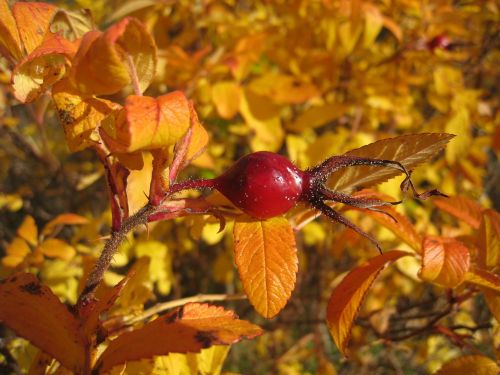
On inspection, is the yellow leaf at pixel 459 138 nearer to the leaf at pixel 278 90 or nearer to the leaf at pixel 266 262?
the leaf at pixel 278 90

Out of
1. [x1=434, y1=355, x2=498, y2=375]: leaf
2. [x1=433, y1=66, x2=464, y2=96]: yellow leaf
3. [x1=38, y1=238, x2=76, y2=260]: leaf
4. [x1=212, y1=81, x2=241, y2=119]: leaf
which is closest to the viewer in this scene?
[x1=434, y1=355, x2=498, y2=375]: leaf

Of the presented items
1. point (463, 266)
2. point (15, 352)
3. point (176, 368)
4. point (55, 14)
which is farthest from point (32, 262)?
point (463, 266)

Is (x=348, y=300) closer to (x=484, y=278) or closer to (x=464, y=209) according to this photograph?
(x=484, y=278)

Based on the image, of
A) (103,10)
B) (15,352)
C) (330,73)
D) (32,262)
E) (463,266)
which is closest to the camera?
(463,266)

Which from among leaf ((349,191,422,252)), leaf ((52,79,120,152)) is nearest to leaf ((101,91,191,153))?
leaf ((52,79,120,152))

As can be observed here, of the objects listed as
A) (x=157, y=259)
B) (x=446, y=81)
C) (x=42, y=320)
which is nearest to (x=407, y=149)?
(x=42, y=320)

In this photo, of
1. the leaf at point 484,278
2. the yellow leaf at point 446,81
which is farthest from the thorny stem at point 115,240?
the yellow leaf at point 446,81

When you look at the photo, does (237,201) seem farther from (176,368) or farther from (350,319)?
(176,368)

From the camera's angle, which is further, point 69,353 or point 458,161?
point 458,161

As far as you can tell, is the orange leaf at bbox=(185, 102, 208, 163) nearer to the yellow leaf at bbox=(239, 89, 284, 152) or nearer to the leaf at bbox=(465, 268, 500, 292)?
the leaf at bbox=(465, 268, 500, 292)
